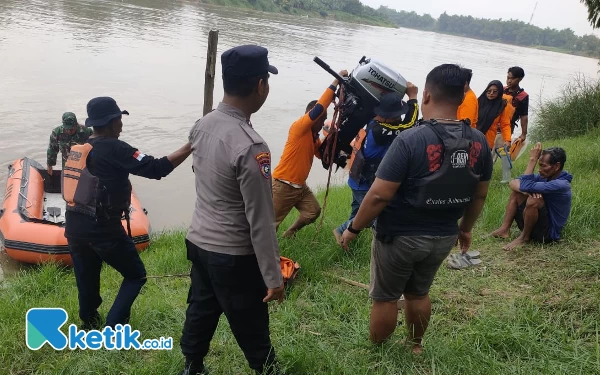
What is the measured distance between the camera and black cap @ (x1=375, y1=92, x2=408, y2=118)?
3445 mm

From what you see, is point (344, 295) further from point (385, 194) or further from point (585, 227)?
point (585, 227)

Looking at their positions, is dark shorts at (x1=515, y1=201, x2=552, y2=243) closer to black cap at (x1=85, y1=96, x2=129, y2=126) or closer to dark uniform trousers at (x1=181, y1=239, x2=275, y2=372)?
dark uniform trousers at (x1=181, y1=239, x2=275, y2=372)

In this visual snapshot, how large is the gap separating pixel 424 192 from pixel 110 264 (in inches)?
80.5

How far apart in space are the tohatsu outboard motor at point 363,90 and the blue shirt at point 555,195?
1.55 meters

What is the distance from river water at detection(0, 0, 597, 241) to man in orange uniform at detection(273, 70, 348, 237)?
12.3 ft

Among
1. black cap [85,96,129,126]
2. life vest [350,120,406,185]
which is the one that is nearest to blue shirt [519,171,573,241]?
life vest [350,120,406,185]

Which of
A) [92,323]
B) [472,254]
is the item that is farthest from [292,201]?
[92,323]

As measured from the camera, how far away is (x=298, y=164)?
13.5 ft

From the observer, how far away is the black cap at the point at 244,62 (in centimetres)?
203

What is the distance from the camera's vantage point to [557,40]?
95.1 m

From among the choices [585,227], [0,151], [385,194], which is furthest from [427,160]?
[0,151]

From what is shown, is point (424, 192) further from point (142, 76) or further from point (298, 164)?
point (142, 76)

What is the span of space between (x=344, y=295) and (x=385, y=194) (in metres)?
1.51
